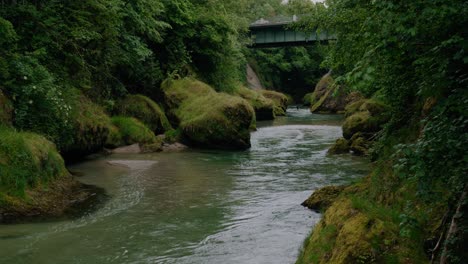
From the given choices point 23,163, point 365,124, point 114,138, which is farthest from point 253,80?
point 23,163

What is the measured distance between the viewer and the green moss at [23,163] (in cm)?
961

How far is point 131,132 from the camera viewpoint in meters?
19.4

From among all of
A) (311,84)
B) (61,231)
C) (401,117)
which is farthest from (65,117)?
(311,84)

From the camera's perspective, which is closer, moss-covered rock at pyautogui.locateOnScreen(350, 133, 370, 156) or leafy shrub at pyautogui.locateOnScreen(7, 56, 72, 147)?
leafy shrub at pyautogui.locateOnScreen(7, 56, 72, 147)

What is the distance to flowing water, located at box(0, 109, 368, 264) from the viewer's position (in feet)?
25.4

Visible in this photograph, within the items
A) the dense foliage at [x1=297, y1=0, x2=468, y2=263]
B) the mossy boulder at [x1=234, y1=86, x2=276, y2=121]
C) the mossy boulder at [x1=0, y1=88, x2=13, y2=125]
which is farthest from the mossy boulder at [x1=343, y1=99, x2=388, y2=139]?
the mossy boulder at [x1=234, y1=86, x2=276, y2=121]

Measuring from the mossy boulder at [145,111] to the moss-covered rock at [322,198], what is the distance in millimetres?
11827

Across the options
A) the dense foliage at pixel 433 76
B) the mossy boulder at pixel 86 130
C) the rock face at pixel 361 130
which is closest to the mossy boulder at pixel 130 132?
the mossy boulder at pixel 86 130

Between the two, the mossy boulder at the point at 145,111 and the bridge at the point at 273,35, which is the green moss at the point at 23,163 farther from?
the bridge at the point at 273,35

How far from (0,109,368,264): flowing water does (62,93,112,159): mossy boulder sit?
23.6 inches

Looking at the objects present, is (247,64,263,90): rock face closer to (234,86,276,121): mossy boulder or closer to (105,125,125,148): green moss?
(234,86,276,121): mossy boulder

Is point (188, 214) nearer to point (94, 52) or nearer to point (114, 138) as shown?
point (114, 138)

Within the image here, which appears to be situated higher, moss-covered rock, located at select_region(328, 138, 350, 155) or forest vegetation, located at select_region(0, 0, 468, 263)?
forest vegetation, located at select_region(0, 0, 468, 263)

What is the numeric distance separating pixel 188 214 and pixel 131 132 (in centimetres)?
993
